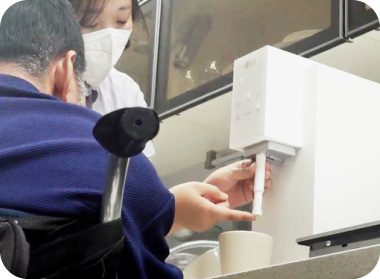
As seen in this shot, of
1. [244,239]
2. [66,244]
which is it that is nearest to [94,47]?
[244,239]

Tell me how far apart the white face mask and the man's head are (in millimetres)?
503

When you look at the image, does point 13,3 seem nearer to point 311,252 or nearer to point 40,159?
point 40,159

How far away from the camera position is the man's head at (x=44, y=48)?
2.63 feet

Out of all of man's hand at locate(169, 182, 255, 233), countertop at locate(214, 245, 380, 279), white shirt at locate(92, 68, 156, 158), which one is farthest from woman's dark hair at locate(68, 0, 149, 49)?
countertop at locate(214, 245, 380, 279)

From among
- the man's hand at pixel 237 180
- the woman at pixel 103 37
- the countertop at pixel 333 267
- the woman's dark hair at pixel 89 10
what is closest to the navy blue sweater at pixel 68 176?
the countertop at pixel 333 267

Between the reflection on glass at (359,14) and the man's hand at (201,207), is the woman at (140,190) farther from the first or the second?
the reflection on glass at (359,14)

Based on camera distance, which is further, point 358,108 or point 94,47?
point 94,47

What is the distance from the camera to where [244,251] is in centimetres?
99

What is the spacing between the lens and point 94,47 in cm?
139

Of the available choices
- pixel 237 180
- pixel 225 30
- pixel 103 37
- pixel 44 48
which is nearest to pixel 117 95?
pixel 103 37

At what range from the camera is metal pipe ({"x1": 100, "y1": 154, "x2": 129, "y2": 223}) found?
560 mm

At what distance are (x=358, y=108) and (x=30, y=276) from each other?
2.30ft

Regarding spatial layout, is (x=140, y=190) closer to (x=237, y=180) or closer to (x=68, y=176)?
(x=68, y=176)

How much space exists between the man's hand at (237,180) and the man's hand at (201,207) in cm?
12
